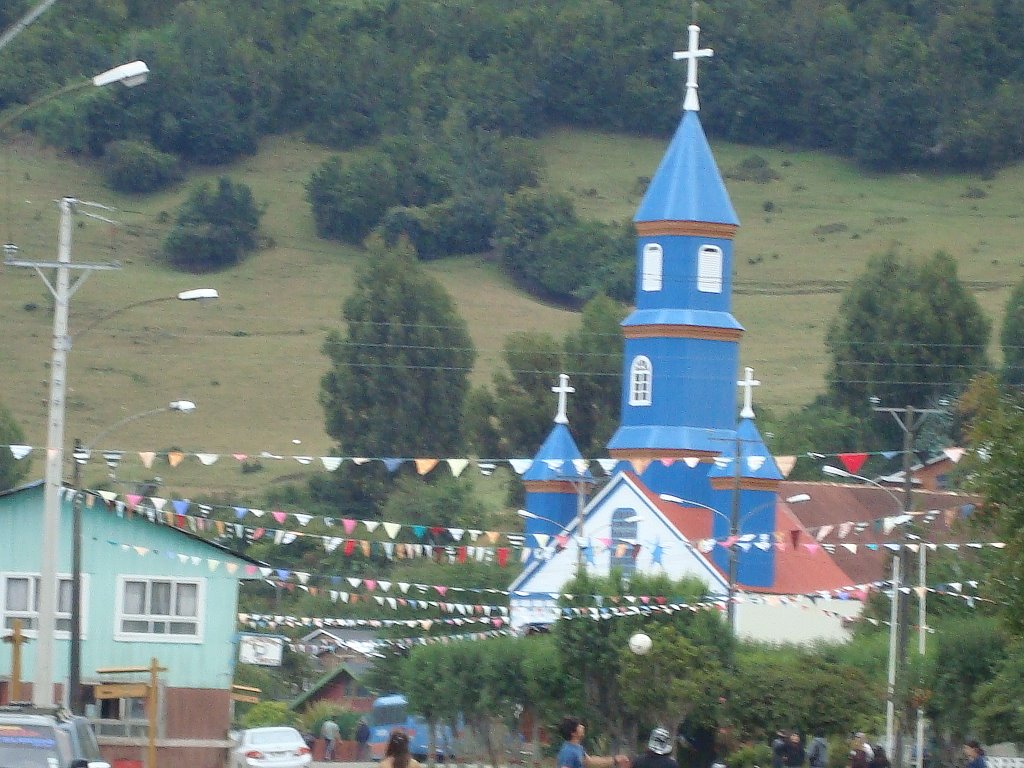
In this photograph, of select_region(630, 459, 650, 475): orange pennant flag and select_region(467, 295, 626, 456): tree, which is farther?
select_region(467, 295, 626, 456): tree

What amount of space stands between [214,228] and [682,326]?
79529 millimetres

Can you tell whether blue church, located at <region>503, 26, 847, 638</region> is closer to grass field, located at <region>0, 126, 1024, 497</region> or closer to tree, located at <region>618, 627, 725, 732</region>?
tree, located at <region>618, 627, 725, 732</region>

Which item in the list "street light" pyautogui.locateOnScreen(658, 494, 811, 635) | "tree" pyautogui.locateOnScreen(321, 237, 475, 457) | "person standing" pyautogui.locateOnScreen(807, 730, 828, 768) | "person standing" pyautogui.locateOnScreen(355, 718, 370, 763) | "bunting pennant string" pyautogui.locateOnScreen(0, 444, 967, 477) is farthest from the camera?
"tree" pyautogui.locateOnScreen(321, 237, 475, 457)

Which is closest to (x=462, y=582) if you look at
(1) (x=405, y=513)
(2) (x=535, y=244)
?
(1) (x=405, y=513)

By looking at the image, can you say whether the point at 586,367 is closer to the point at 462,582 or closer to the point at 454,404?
the point at 454,404

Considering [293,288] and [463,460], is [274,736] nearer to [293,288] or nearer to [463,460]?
[463,460]

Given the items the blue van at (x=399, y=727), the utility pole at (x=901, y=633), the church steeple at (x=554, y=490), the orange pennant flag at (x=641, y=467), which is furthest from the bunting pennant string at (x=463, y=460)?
the blue van at (x=399, y=727)

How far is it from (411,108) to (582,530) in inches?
4389

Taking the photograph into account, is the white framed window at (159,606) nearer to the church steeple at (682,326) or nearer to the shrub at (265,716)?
the shrub at (265,716)

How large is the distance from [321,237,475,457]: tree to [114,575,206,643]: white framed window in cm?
5944

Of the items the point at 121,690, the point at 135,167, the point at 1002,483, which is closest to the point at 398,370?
the point at 135,167

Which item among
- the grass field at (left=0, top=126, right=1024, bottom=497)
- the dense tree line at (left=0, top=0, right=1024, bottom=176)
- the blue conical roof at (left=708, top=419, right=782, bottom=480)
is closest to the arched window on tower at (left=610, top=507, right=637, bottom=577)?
the blue conical roof at (left=708, top=419, right=782, bottom=480)

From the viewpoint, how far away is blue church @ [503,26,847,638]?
63125 millimetres

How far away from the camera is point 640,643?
144ft
